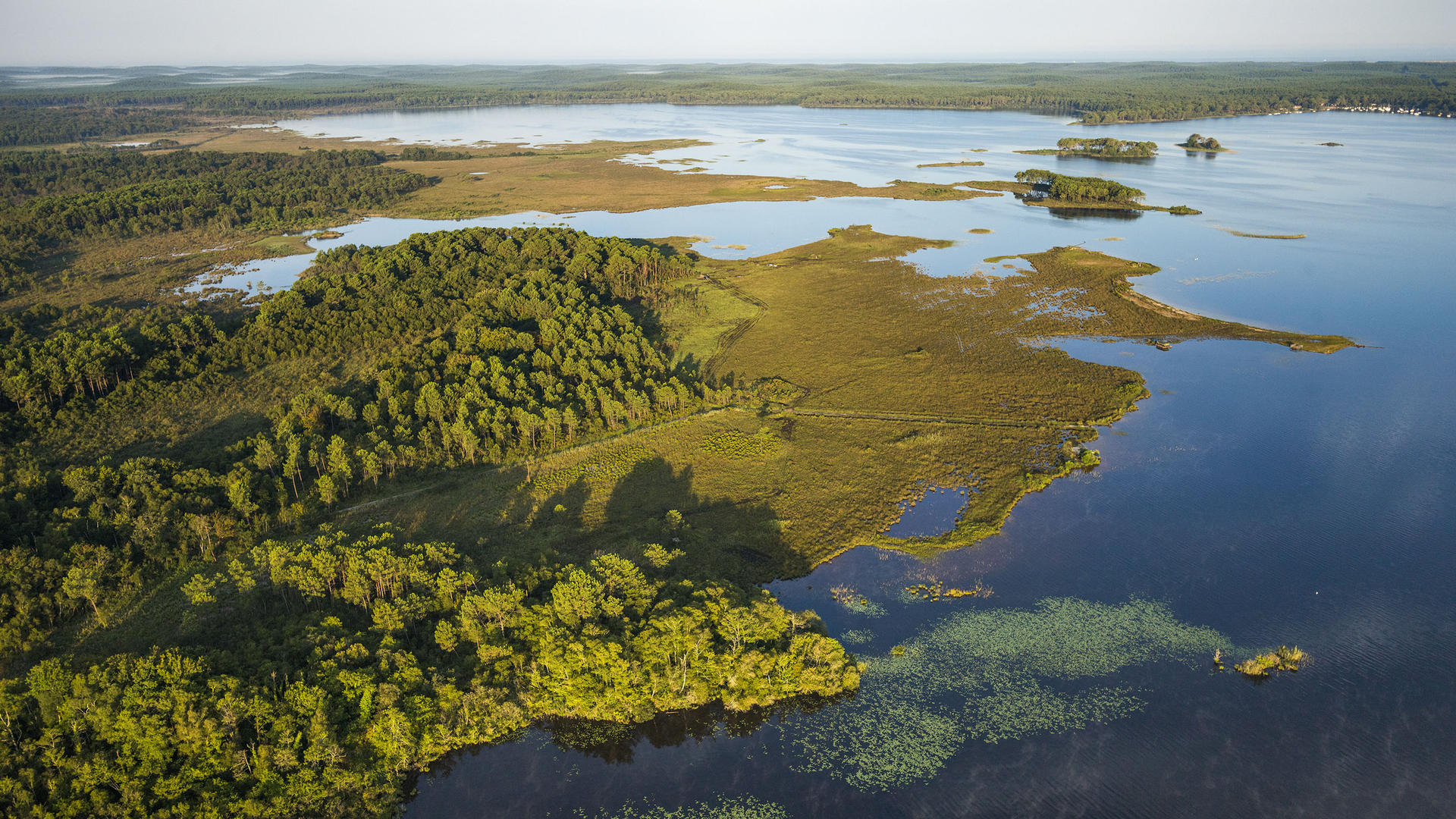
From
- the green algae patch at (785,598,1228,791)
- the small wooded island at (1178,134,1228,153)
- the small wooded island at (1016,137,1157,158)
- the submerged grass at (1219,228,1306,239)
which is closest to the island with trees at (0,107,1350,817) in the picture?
the green algae patch at (785,598,1228,791)

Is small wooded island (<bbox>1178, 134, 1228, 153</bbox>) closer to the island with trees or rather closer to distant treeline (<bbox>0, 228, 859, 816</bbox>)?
the island with trees

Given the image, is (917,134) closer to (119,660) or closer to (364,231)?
(364,231)

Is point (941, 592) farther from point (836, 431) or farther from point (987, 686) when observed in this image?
point (836, 431)

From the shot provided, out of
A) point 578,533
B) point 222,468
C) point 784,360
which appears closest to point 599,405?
point 578,533

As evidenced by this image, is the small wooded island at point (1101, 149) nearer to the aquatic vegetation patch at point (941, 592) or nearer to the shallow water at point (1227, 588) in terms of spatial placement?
the shallow water at point (1227, 588)

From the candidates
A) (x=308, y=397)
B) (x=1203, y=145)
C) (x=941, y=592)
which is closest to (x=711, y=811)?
(x=941, y=592)

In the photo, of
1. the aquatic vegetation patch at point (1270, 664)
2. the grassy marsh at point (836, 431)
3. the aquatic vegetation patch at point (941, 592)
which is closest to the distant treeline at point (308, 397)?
the grassy marsh at point (836, 431)
